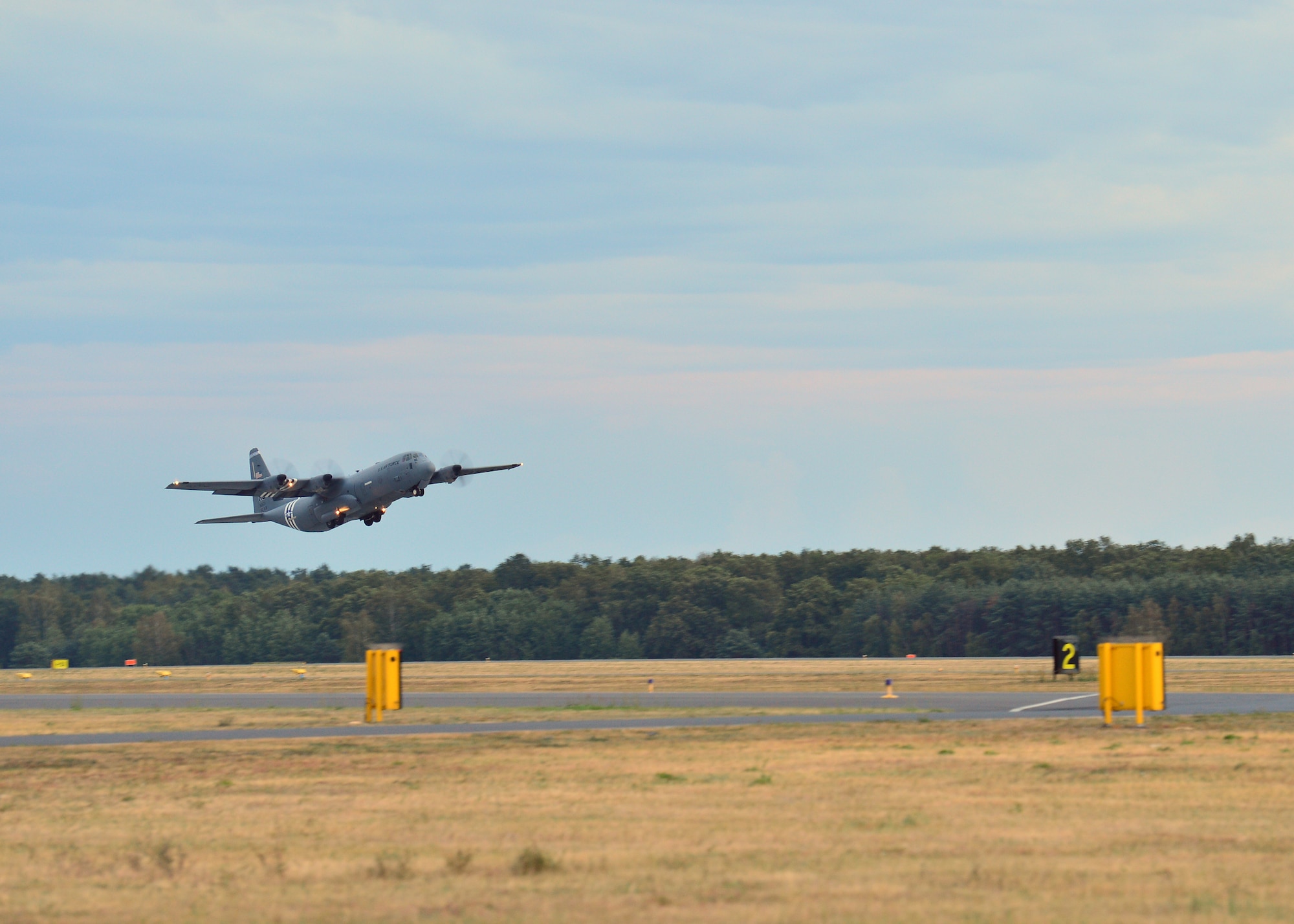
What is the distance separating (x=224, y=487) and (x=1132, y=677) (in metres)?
48.7

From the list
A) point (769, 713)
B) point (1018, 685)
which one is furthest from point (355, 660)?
point (769, 713)

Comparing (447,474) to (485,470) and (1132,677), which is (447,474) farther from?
(1132,677)

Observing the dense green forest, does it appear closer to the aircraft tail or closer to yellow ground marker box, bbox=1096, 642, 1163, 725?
the aircraft tail

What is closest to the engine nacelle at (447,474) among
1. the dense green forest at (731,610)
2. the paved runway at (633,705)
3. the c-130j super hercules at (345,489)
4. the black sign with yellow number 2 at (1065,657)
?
the c-130j super hercules at (345,489)

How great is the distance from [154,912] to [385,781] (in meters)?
10.8

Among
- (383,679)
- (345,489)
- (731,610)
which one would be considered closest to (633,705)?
(383,679)

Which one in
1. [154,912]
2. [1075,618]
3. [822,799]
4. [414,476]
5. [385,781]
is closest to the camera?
[154,912]

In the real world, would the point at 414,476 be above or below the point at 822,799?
above

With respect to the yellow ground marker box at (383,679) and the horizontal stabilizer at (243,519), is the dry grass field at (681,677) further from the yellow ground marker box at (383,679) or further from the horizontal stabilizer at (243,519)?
the yellow ground marker box at (383,679)

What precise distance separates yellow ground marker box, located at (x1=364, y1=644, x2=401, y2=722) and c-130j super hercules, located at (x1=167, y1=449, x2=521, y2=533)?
29341 millimetres

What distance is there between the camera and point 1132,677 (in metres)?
34.4

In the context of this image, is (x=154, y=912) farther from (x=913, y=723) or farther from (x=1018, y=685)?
(x=1018, y=685)

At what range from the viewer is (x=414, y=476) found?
6781 centimetres

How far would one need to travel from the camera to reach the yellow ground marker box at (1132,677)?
34031mm
